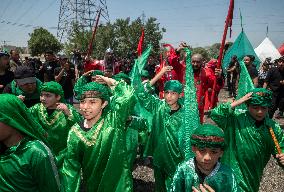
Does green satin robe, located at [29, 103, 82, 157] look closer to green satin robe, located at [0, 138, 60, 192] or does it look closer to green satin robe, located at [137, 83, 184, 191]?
green satin robe, located at [137, 83, 184, 191]

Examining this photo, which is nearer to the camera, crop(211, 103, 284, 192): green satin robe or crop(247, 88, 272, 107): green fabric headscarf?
crop(247, 88, 272, 107): green fabric headscarf

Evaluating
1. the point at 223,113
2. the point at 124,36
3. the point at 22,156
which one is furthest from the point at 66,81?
the point at 124,36

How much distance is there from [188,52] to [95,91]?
3.51 ft

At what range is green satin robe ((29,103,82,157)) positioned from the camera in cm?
398

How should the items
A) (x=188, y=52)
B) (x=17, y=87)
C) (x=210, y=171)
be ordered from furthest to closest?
(x=17, y=87) → (x=188, y=52) → (x=210, y=171)

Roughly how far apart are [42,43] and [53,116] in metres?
53.7

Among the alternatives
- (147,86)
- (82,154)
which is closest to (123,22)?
(147,86)

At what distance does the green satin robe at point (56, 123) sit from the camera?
13.0 ft

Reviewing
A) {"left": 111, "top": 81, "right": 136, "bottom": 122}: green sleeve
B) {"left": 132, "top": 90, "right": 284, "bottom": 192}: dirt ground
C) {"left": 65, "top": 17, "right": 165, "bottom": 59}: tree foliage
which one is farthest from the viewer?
{"left": 65, "top": 17, "right": 165, "bottom": 59}: tree foliage

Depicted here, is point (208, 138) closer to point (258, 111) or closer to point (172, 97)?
point (258, 111)

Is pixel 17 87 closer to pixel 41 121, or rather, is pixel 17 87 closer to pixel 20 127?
pixel 41 121

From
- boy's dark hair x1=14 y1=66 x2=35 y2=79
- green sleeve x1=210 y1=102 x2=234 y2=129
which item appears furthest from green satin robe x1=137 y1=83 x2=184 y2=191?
boy's dark hair x1=14 y1=66 x2=35 y2=79

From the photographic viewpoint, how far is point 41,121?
3.97 meters

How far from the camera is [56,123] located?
400 centimetres
